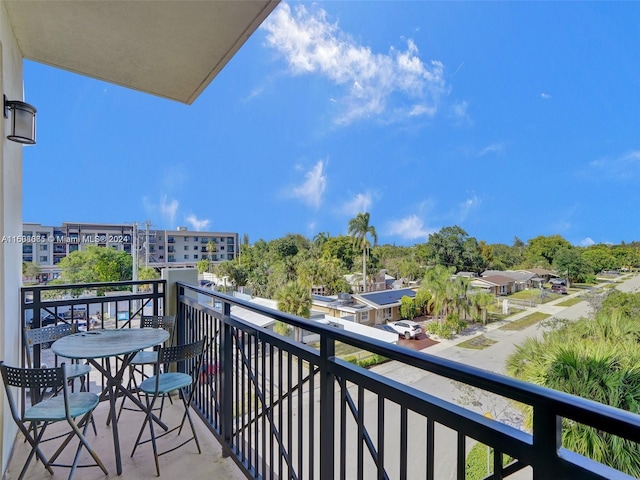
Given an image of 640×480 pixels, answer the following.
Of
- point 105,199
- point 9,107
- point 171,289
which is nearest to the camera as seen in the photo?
point 9,107

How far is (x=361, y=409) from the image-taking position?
3.42ft

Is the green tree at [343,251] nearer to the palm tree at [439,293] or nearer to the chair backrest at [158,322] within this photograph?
the palm tree at [439,293]

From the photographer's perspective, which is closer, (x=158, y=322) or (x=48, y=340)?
(x=48, y=340)

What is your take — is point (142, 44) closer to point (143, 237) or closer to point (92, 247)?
point (92, 247)

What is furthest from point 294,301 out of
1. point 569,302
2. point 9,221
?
point 569,302

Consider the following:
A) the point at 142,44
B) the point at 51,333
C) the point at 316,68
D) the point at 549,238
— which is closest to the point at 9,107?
the point at 142,44

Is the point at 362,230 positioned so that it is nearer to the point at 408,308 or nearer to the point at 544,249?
the point at 408,308

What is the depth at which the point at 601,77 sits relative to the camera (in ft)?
136

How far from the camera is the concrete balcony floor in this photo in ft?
6.45

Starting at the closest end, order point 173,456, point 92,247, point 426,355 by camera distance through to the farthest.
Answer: point 426,355 < point 173,456 < point 92,247

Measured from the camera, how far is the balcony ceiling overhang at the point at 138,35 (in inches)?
77.7

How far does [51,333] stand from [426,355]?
2777mm

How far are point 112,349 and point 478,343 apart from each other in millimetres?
23354

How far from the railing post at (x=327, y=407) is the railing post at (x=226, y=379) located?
0.95 meters
